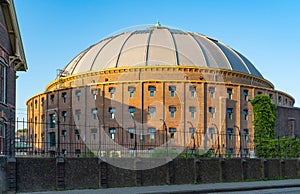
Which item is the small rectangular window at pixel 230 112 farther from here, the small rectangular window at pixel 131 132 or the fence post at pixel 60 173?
the fence post at pixel 60 173

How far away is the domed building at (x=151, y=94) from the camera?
62.6 metres

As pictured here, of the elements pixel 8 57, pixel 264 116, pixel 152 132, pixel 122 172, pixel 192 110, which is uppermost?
pixel 8 57

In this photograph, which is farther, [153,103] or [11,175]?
[153,103]

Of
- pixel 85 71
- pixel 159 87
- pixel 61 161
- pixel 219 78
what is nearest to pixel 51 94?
pixel 85 71

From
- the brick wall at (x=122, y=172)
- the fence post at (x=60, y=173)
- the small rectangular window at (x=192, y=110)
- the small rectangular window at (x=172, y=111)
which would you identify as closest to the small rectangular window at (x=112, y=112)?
the small rectangular window at (x=172, y=111)

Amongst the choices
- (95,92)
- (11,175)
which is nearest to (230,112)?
(95,92)

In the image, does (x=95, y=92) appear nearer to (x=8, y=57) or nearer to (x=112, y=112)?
(x=112, y=112)

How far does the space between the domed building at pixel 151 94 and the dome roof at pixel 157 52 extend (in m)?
0.14

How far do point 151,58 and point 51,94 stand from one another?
15.6 meters

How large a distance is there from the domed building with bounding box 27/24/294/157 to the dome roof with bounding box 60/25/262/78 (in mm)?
144

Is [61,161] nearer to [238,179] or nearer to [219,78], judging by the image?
[238,179]

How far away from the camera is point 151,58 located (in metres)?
68.6

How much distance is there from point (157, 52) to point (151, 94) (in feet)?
30.5

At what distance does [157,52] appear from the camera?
230 feet
